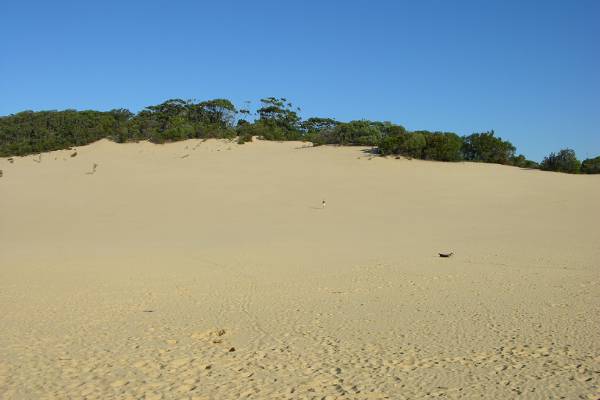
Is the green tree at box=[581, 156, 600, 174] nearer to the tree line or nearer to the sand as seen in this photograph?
the tree line

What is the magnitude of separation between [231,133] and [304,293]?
30.9 meters

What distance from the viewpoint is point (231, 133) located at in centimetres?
3925

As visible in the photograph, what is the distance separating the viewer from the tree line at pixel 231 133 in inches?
1247

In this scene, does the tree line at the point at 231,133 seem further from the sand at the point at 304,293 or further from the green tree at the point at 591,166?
the sand at the point at 304,293

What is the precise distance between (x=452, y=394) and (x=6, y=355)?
16.9 feet

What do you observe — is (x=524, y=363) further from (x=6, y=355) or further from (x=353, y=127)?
(x=353, y=127)

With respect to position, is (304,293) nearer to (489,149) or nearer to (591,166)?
(489,149)

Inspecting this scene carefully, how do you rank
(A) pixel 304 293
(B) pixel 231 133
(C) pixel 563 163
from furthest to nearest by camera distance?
(B) pixel 231 133, (C) pixel 563 163, (A) pixel 304 293

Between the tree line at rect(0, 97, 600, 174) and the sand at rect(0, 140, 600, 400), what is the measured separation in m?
5.86

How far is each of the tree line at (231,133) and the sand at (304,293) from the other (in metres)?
5.86

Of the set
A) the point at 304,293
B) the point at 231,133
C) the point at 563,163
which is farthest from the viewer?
the point at 231,133

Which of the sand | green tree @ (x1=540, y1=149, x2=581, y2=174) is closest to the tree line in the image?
green tree @ (x1=540, y1=149, x2=581, y2=174)

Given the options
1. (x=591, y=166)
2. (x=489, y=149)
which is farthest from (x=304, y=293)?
(x=591, y=166)

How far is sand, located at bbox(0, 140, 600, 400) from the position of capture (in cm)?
547
